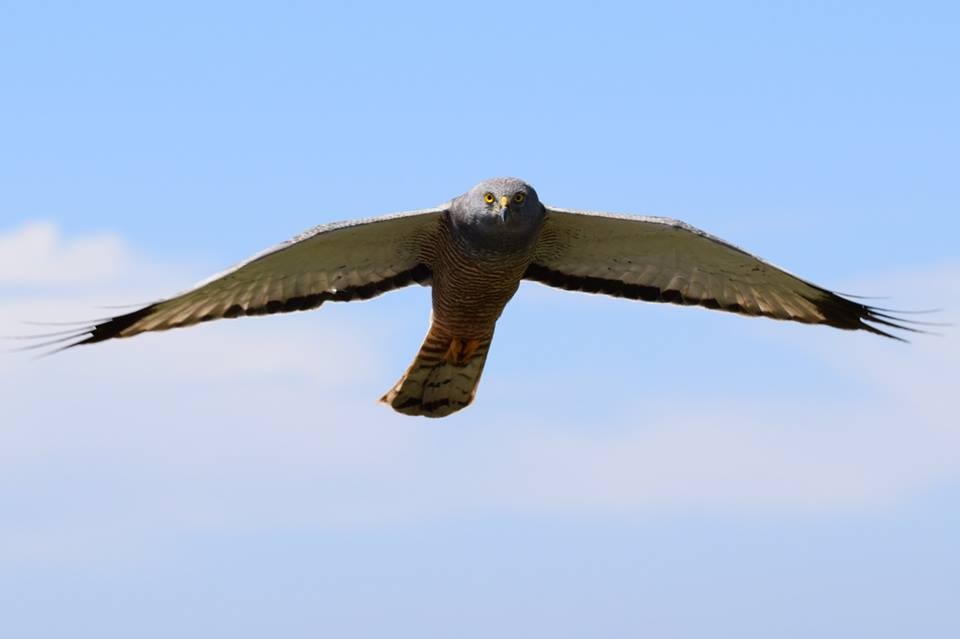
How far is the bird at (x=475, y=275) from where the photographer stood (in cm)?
1202

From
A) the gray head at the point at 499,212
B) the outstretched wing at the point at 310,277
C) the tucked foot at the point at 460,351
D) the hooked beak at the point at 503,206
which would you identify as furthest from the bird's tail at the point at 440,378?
the hooked beak at the point at 503,206

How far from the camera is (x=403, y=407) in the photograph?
13.4m

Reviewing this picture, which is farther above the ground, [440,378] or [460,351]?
[460,351]

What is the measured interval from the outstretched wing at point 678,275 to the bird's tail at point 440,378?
2.85 feet

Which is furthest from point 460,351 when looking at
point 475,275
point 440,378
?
point 475,275

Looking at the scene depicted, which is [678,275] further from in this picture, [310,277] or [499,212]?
[310,277]

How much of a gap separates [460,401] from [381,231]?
1.76 metres

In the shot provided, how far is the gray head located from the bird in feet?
0.03

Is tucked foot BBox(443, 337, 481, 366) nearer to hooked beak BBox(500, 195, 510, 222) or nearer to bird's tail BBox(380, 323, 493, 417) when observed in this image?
bird's tail BBox(380, 323, 493, 417)

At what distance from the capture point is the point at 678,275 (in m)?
13.5

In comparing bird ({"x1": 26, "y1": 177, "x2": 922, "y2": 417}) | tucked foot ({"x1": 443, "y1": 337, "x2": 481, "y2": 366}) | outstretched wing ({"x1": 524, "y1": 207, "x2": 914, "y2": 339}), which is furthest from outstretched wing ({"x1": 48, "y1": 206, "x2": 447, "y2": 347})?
outstretched wing ({"x1": 524, "y1": 207, "x2": 914, "y2": 339})

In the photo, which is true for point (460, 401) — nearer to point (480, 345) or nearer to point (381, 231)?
point (480, 345)

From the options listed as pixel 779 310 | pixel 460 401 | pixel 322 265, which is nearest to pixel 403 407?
pixel 460 401

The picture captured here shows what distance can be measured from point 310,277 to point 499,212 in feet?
6.76
